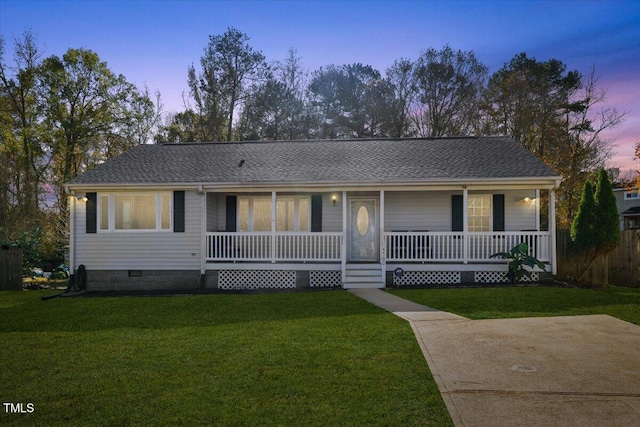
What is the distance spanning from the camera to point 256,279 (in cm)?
1405

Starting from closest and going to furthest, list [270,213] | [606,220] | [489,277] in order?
[606,220] < [489,277] < [270,213]

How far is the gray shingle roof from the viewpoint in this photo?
543 inches

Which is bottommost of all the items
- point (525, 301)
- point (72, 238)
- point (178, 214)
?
point (525, 301)

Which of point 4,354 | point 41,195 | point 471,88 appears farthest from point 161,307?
point 471,88

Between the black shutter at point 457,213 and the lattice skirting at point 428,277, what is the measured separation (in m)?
1.44

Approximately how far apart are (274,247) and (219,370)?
858cm

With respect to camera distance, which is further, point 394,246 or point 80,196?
point 80,196

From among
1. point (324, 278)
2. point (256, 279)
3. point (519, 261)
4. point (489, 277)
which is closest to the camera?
point (519, 261)

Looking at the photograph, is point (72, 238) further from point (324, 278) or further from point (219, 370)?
point (219, 370)

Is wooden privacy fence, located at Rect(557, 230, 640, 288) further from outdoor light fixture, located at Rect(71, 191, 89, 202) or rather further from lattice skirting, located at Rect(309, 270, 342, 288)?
outdoor light fixture, located at Rect(71, 191, 89, 202)

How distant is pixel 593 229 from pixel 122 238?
13.4 m

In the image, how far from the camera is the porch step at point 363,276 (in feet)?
43.2

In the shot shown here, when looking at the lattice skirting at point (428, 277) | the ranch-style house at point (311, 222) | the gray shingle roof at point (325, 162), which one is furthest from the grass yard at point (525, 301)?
the gray shingle roof at point (325, 162)

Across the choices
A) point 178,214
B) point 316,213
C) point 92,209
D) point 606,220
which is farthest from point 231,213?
point 606,220
